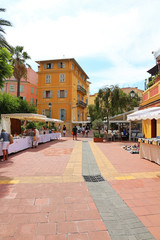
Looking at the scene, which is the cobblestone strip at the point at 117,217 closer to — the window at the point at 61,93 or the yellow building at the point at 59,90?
the yellow building at the point at 59,90

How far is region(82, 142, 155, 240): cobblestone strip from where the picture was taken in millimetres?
2299

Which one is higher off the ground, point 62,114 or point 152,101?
point 62,114

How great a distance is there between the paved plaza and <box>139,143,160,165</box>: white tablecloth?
1.14 meters

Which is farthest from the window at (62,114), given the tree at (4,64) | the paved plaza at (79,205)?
the paved plaza at (79,205)

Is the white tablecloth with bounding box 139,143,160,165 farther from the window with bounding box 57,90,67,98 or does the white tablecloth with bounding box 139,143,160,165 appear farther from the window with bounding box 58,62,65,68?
the window with bounding box 58,62,65,68

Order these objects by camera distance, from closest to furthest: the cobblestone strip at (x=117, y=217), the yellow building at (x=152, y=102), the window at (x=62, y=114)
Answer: the cobblestone strip at (x=117, y=217), the yellow building at (x=152, y=102), the window at (x=62, y=114)

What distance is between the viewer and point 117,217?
273cm

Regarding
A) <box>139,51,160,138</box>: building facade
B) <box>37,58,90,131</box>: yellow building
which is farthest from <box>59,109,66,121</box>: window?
<box>139,51,160,138</box>: building facade

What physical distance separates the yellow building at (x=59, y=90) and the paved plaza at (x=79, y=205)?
2570 cm

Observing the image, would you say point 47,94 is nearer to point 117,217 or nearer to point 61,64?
point 61,64

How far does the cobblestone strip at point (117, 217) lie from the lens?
2299 millimetres

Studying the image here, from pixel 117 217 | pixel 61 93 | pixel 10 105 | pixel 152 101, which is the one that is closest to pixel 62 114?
pixel 61 93

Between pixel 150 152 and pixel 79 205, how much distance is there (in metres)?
4.65

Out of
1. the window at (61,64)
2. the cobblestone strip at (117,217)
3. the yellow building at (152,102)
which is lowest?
the cobblestone strip at (117,217)
